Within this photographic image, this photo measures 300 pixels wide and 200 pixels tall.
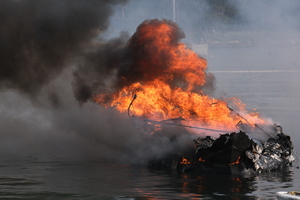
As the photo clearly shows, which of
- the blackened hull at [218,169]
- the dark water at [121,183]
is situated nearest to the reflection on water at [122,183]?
the dark water at [121,183]

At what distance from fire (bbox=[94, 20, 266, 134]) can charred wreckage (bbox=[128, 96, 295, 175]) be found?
1279mm

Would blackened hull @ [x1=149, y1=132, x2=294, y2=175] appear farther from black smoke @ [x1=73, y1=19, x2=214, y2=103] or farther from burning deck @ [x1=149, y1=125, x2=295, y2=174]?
black smoke @ [x1=73, y1=19, x2=214, y2=103]

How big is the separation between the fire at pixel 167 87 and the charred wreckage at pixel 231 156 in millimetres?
1279

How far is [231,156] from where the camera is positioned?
34.1m

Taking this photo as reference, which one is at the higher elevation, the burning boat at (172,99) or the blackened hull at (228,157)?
the burning boat at (172,99)

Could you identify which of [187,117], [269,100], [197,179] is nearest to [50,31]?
[187,117]

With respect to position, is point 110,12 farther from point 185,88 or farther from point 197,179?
point 197,179

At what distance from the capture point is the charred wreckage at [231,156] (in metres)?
34.2

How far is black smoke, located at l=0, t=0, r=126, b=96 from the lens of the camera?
4141cm

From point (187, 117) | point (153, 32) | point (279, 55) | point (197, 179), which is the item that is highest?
point (279, 55)

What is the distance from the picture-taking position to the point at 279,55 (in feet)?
589

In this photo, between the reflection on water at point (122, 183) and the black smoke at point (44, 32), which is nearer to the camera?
the reflection on water at point (122, 183)

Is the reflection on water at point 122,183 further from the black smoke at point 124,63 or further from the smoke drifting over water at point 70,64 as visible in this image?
the black smoke at point 124,63

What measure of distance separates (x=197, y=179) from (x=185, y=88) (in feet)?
23.8
